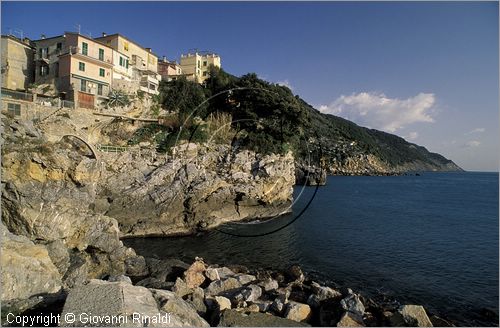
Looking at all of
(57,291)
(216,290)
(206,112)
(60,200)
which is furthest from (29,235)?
(206,112)

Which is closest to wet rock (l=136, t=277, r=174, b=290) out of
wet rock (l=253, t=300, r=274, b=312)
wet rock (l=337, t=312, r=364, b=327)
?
wet rock (l=253, t=300, r=274, b=312)

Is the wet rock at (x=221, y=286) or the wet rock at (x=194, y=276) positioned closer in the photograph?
the wet rock at (x=221, y=286)

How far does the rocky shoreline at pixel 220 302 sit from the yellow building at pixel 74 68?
71.8 ft

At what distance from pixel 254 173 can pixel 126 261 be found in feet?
61.2

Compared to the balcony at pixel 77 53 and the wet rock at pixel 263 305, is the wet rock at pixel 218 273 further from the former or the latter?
the balcony at pixel 77 53

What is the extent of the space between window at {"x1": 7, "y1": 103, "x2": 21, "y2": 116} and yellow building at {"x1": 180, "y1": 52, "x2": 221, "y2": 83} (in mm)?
29122

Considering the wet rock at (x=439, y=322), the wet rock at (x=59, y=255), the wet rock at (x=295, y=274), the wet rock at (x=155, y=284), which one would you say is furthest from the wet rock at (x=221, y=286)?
the wet rock at (x=439, y=322)

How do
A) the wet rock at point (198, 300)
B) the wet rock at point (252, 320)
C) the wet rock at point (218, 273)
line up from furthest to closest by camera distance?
1. the wet rock at point (218, 273)
2. the wet rock at point (198, 300)
3. the wet rock at point (252, 320)

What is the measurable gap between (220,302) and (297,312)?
3256 millimetres

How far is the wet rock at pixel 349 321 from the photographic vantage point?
11.5m

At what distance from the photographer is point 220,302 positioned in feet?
40.3

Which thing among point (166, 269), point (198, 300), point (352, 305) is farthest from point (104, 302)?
point (352, 305)

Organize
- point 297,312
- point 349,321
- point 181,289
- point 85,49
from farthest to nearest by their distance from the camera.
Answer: point 85,49
point 181,289
point 297,312
point 349,321

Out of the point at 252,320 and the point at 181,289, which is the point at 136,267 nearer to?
the point at 181,289
